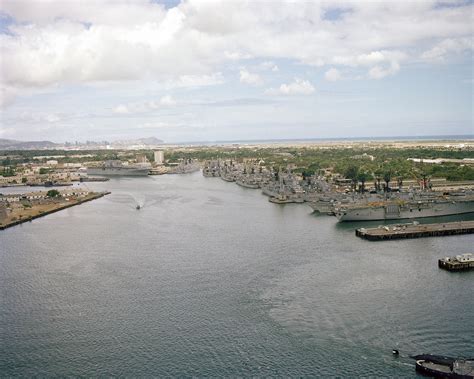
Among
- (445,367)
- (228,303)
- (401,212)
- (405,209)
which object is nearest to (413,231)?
(401,212)

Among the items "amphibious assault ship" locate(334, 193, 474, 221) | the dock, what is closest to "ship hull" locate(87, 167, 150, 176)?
"amphibious assault ship" locate(334, 193, 474, 221)

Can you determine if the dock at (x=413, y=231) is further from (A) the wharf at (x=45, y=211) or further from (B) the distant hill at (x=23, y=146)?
(B) the distant hill at (x=23, y=146)

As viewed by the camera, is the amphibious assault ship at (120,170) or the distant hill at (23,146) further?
the distant hill at (23,146)

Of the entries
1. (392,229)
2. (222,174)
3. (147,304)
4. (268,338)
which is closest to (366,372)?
(268,338)

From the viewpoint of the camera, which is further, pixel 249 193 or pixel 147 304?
pixel 249 193

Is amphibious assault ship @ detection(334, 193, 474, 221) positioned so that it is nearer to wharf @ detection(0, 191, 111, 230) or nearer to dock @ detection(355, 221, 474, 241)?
dock @ detection(355, 221, 474, 241)

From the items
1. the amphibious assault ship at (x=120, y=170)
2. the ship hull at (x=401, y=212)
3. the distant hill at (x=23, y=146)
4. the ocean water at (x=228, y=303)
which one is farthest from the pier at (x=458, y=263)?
the distant hill at (x=23, y=146)

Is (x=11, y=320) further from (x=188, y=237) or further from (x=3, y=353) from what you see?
(x=188, y=237)
